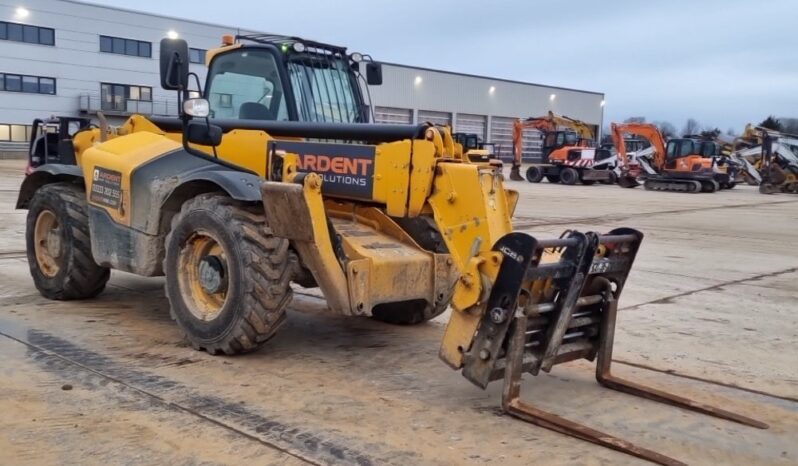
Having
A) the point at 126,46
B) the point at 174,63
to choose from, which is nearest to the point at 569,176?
the point at 126,46

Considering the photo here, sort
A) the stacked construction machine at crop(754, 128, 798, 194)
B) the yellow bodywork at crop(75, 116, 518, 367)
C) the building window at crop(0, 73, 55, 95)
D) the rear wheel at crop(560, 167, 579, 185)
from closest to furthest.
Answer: the yellow bodywork at crop(75, 116, 518, 367) < the stacked construction machine at crop(754, 128, 798, 194) < the rear wheel at crop(560, 167, 579, 185) < the building window at crop(0, 73, 55, 95)

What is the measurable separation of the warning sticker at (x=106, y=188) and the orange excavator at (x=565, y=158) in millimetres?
30962

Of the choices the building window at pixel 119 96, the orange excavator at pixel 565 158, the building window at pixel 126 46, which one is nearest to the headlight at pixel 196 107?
the orange excavator at pixel 565 158

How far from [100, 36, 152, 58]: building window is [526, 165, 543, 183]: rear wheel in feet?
87.1

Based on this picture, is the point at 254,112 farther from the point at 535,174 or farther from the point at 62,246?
the point at 535,174

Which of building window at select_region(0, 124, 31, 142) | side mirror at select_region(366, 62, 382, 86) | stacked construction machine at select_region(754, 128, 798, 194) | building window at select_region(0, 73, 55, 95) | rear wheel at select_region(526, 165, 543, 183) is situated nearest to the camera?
side mirror at select_region(366, 62, 382, 86)

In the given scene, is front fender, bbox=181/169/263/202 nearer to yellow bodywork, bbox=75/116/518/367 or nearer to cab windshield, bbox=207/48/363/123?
yellow bodywork, bbox=75/116/518/367

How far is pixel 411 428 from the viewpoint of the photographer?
4.39 metres

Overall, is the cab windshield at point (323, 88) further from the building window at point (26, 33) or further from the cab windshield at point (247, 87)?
the building window at point (26, 33)

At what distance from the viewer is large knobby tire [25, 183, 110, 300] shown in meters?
7.21

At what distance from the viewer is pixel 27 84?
152ft

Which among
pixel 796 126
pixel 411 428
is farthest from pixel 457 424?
pixel 796 126

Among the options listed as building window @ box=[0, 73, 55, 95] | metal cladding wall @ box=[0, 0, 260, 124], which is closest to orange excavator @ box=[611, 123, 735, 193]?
metal cladding wall @ box=[0, 0, 260, 124]

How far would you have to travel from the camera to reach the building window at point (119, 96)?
1930 inches
